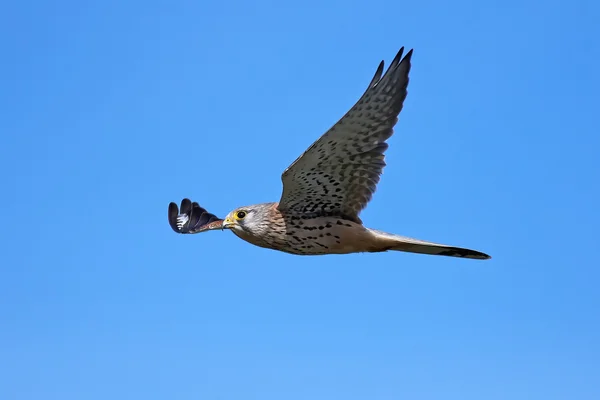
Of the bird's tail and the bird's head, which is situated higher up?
the bird's head

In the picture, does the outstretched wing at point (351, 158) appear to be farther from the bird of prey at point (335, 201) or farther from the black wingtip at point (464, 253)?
the black wingtip at point (464, 253)

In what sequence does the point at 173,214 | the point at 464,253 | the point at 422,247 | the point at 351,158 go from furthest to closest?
the point at 173,214 → the point at 464,253 → the point at 422,247 → the point at 351,158

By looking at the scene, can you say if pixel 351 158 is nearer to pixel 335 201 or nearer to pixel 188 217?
pixel 335 201

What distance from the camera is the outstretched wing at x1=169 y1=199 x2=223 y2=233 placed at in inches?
486

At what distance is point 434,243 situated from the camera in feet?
28.2

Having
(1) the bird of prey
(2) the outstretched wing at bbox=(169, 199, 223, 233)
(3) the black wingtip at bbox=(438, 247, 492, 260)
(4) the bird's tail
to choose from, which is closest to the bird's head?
(1) the bird of prey

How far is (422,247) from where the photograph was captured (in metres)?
8.73

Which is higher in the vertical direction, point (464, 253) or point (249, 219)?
point (249, 219)

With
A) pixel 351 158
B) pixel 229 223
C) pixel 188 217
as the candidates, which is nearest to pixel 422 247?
pixel 351 158

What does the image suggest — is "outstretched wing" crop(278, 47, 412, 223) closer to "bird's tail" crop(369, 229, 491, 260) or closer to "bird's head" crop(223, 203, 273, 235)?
"bird's head" crop(223, 203, 273, 235)

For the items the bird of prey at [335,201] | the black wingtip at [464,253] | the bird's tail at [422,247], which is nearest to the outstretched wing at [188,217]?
the bird of prey at [335,201]

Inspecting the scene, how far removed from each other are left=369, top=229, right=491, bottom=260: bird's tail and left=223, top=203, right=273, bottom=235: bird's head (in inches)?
47.2

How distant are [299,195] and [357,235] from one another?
766 mm

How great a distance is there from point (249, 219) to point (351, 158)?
1.38 meters
